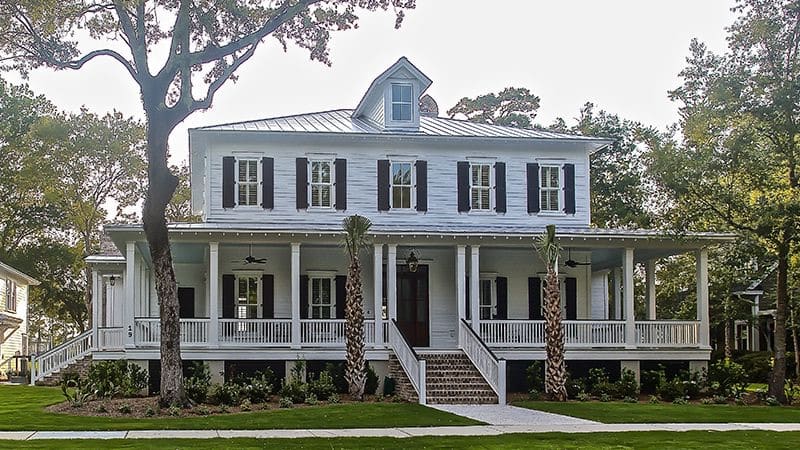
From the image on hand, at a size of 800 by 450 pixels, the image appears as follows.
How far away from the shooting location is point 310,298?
2881cm

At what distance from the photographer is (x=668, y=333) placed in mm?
27875

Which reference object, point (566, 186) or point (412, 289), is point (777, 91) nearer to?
point (566, 186)

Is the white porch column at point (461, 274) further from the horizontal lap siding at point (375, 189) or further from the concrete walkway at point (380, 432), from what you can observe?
the concrete walkway at point (380, 432)

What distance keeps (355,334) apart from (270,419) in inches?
206

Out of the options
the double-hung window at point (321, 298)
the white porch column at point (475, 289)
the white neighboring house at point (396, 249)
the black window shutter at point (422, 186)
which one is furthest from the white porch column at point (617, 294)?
the double-hung window at point (321, 298)

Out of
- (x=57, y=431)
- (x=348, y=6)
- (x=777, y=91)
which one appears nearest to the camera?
(x=57, y=431)

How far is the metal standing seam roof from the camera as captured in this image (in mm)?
29000

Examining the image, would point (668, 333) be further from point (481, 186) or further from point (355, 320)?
point (355, 320)

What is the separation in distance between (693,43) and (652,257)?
645 centimetres

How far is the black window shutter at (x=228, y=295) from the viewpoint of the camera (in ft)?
93.7

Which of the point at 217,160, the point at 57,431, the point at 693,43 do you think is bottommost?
the point at 57,431

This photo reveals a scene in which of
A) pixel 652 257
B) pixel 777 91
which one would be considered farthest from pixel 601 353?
pixel 777 91

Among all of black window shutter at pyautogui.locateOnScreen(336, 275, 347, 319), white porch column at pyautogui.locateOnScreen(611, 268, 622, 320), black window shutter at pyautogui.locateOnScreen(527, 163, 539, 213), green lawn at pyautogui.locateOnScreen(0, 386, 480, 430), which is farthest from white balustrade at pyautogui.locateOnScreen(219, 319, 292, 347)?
white porch column at pyautogui.locateOnScreen(611, 268, 622, 320)

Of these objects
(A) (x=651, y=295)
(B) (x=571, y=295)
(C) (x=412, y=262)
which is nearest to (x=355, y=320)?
(C) (x=412, y=262)
